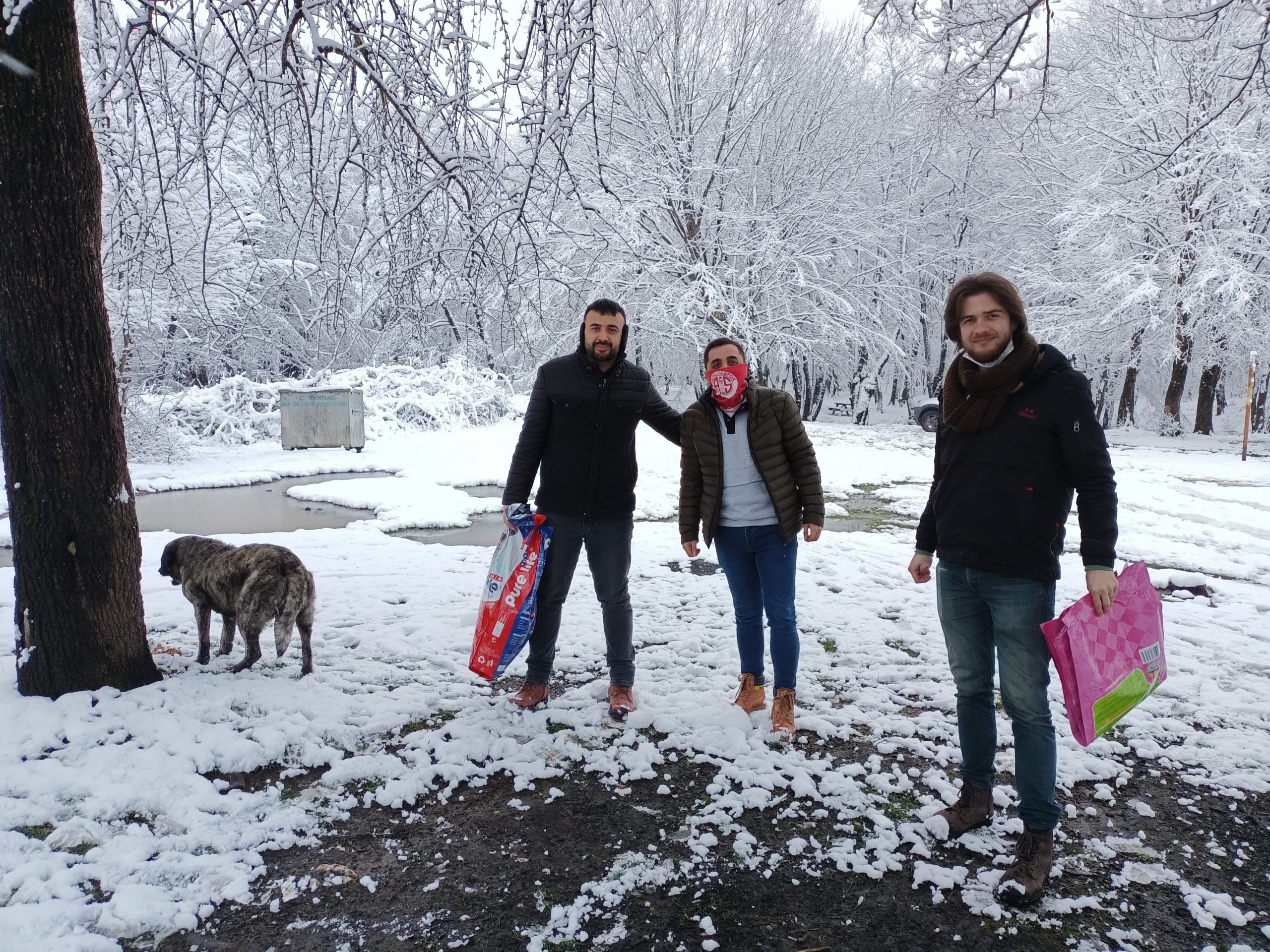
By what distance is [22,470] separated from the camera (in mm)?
3566

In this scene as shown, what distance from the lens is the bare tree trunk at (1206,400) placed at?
67.7 ft

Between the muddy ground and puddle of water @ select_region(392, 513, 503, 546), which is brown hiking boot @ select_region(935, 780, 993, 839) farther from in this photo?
puddle of water @ select_region(392, 513, 503, 546)

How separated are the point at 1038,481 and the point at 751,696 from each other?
6.38ft

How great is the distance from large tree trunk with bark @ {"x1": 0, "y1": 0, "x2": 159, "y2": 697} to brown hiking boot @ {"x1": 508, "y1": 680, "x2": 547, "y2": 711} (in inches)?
76.3

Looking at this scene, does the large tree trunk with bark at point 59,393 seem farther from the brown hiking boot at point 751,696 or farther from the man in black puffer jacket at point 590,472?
the brown hiking boot at point 751,696

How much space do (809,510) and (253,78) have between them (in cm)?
337

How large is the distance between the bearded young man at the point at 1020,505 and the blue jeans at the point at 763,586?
991 millimetres

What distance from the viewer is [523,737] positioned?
3682 millimetres

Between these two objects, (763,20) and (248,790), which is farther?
(763,20)

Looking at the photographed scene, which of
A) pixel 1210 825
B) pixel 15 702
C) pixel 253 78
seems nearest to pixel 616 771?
pixel 1210 825

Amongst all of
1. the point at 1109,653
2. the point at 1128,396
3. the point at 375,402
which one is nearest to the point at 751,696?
the point at 1109,653

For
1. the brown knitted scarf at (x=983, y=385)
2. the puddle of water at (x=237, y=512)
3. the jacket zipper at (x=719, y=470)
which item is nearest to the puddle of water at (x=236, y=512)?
the puddle of water at (x=237, y=512)

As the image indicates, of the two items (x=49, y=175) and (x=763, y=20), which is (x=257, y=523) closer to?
(x=49, y=175)

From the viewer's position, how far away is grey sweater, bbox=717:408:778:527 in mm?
3654
